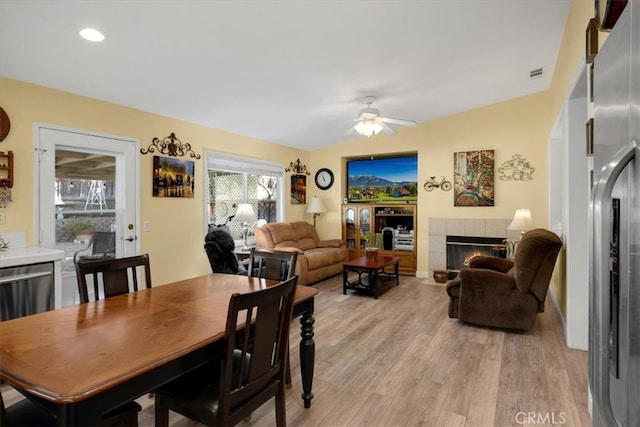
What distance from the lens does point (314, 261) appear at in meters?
5.52

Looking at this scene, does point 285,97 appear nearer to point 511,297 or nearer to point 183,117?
point 183,117

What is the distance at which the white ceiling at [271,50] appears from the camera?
8.13 feet

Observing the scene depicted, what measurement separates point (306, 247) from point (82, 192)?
367 centimetres

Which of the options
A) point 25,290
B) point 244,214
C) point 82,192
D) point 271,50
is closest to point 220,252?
point 244,214

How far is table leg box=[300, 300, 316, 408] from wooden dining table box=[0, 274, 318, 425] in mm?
147

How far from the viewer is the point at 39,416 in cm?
134

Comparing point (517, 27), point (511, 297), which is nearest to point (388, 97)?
point (517, 27)

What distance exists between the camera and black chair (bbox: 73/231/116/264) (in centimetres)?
361

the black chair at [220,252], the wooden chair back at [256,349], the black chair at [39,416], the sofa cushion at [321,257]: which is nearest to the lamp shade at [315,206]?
the sofa cushion at [321,257]

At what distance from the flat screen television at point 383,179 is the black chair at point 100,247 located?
14.9 feet

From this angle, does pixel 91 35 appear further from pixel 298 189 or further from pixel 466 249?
pixel 466 249

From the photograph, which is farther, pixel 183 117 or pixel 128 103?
pixel 183 117

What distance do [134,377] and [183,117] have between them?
3.97 metres

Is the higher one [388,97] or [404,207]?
[388,97]
